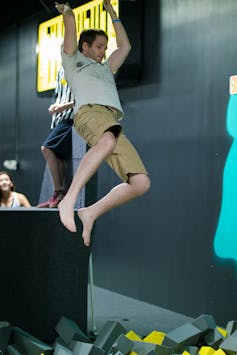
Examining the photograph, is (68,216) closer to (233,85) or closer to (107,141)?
(107,141)

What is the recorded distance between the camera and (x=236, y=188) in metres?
4.13

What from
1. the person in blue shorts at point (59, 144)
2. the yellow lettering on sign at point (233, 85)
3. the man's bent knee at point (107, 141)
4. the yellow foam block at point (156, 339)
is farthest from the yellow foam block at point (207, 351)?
the yellow lettering on sign at point (233, 85)

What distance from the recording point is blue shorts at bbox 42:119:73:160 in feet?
12.4

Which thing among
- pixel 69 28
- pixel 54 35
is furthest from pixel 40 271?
pixel 54 35

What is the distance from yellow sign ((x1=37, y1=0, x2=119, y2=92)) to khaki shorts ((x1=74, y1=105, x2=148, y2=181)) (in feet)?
8.76

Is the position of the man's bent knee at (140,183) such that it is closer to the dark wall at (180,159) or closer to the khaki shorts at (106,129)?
the khaki shorts at (106,129)

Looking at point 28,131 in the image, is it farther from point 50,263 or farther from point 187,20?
point 50,263

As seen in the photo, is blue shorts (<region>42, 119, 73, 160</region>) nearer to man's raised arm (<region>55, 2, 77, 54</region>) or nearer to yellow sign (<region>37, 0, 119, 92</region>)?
man's raised arm (<region>55, 2, 77, 54</region>)

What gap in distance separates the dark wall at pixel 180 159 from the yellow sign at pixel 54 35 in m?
0.55

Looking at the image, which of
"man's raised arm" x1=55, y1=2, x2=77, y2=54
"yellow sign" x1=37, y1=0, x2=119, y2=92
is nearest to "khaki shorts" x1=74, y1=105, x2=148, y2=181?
"man's raised arm" x1=55, y1=2, x2=77, y2=54

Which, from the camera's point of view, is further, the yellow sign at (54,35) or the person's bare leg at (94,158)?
the yellow sign at (54,35)

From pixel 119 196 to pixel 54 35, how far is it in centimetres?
393

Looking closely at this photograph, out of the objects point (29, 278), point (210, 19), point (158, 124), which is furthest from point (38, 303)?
point (210, 19)

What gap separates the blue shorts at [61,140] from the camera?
3.79 m
